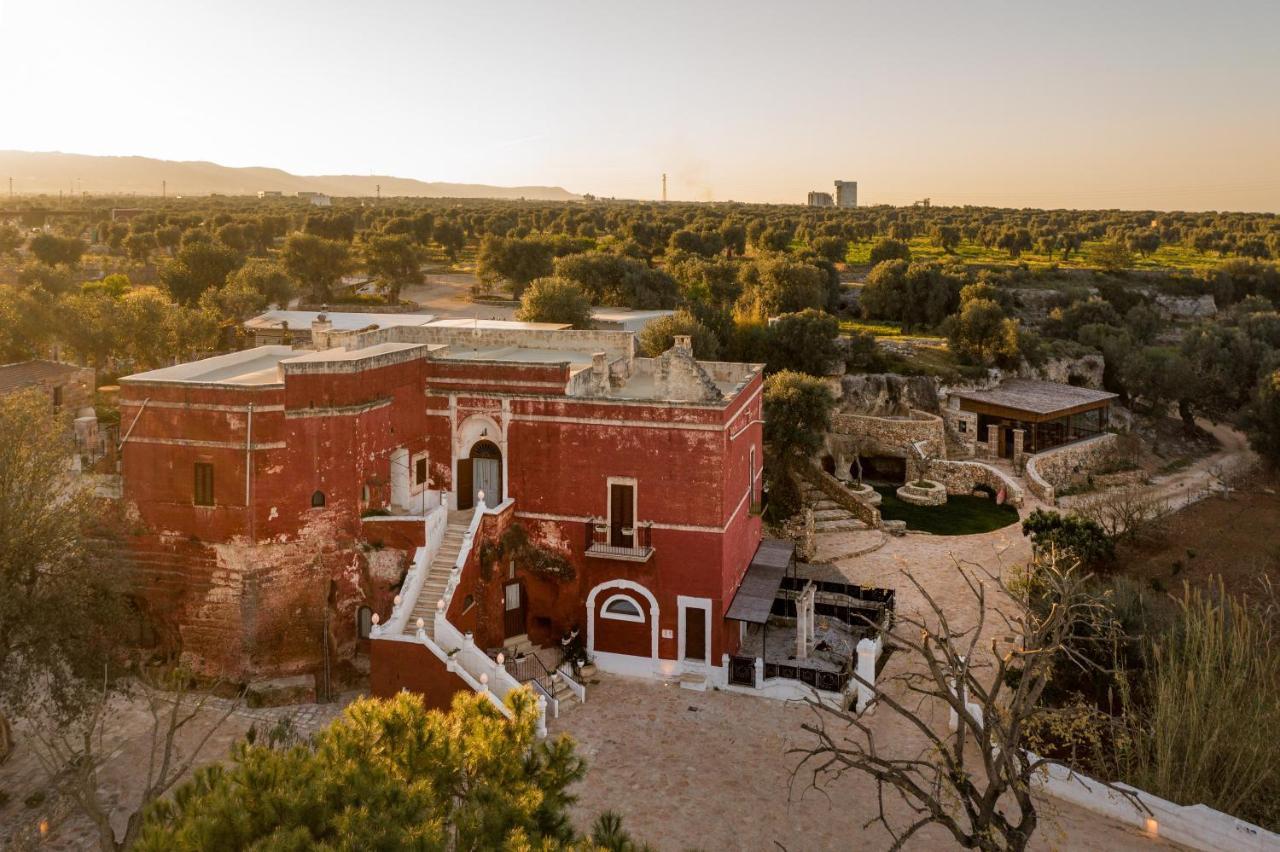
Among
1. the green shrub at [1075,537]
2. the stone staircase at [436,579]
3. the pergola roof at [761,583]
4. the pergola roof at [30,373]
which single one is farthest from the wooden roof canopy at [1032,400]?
the pergola roof at [30,373]

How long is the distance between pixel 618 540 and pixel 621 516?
0.59 m

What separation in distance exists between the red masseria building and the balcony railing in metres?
0.05

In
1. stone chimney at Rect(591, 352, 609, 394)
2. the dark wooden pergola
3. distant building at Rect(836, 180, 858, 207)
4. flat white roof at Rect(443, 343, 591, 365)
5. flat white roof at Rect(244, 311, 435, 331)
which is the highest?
distant building at Rect(836, 180, 858, 207)

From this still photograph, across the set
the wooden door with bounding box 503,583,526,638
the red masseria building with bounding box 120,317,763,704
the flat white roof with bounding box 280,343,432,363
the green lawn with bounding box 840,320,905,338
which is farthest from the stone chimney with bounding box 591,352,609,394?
the green lawn with bounding box 840,320,905,338

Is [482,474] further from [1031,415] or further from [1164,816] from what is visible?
[1031,415]

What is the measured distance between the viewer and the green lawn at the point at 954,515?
3644 centimetres

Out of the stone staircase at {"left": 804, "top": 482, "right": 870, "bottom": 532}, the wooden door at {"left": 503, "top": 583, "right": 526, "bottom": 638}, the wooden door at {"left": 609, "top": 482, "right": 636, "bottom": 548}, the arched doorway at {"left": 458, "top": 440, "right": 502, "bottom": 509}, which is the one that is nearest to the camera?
the wooden door at {"left": 609, "top": 482, "right": 636, "bottom": 548}

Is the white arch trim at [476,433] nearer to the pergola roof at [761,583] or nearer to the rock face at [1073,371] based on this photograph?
the pergola roof at [761,583]

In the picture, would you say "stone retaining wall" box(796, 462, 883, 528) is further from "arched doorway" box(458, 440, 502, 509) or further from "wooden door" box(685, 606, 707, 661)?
"arched doorway" box(458, 440, 502, 509)

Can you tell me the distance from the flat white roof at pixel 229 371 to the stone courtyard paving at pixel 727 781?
10.4 meters

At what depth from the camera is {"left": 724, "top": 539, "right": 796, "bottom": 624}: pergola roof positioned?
23547mm

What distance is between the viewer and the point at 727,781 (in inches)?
758

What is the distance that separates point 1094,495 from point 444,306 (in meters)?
41.4

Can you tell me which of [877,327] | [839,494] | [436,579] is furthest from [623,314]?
[436,579]
